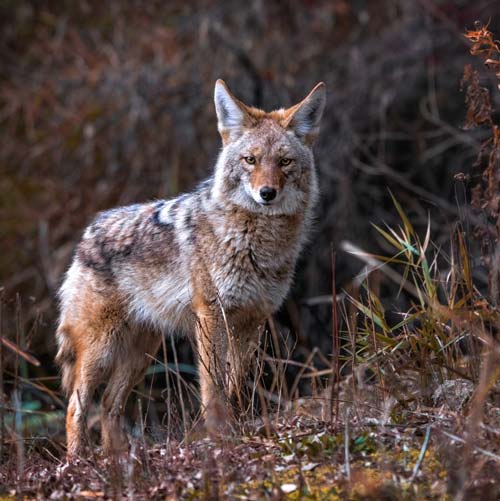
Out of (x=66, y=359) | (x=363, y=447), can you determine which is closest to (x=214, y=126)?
(x=66, y=359)

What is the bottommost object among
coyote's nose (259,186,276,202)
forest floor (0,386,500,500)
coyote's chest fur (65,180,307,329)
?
forest floor (0,386,500,500)

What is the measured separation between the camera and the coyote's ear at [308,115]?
6207 millimetres

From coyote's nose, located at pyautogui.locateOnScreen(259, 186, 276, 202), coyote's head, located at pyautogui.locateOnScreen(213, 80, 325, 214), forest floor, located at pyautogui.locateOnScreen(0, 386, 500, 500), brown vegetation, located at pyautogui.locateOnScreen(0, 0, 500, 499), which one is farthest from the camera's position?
brown vegetation, located at pyautogui.locateOnScreen(0, 0, 500, 499)

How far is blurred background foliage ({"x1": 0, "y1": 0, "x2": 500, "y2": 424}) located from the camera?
10656 mm

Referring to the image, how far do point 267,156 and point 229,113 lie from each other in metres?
0.59

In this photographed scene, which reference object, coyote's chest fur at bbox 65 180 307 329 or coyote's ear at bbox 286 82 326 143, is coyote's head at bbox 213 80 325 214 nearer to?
coyote's ear at bbox 286 82 326 143

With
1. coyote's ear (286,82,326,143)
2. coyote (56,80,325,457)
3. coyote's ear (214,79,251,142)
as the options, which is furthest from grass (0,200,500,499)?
coyote's ear (214,79,251,142)

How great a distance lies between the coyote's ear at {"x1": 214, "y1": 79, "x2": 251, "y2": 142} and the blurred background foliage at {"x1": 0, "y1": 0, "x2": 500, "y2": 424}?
390cm

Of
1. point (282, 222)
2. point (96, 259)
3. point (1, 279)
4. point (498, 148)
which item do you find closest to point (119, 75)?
point (1, 279)

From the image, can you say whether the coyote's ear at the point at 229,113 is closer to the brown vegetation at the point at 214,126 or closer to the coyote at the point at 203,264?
the coyote at the point at 203,264

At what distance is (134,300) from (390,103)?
18.7ft

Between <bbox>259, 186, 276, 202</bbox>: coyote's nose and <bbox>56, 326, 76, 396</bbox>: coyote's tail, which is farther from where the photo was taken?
<bbox>56, 326, 76, 396</bbox>: coyote's tail

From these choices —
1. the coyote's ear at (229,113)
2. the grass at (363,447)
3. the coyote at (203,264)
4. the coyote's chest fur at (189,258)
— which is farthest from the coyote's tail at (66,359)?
the coyote's ear at (229,113)

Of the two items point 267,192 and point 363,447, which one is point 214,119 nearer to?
point 267,192
